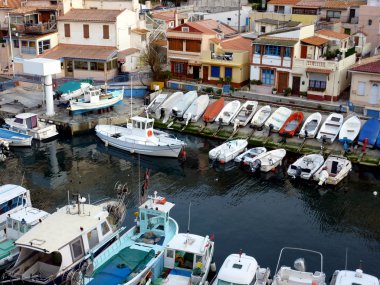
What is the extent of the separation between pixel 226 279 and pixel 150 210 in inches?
237

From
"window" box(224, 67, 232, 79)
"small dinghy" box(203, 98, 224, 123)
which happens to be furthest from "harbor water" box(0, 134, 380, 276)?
"window" box(224, 67, 232, 79)

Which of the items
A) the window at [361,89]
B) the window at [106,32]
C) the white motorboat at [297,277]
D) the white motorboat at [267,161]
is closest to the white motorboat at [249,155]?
the white motorboat at [267,161]

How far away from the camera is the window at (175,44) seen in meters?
56.7

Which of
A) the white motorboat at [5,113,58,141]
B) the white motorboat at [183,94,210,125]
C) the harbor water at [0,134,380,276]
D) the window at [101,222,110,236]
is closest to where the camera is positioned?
the window at [101,222,110,236]

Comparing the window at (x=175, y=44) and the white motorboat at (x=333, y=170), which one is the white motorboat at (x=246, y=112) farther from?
the window at (x=175, y=44)

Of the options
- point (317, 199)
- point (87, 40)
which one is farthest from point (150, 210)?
point (87, 40)

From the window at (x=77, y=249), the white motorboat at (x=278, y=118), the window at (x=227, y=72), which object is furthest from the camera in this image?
the window at (x=227, y=72)

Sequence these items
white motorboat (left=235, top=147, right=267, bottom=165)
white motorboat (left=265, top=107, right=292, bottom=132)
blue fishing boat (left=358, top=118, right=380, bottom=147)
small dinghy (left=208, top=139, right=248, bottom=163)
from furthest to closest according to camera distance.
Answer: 1. white motorboat (left=265, top=107, right=292, bottom=132)
2. blue fishing boat (left=358, top=118, right=380, bottom=147)
3. small dinghy (left=208, top=139, right=248, bottom=163)
4. white motorboat (left=235, top=147, right=267, bottom=165)

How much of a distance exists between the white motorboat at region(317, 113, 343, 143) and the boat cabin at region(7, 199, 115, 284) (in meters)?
22.3

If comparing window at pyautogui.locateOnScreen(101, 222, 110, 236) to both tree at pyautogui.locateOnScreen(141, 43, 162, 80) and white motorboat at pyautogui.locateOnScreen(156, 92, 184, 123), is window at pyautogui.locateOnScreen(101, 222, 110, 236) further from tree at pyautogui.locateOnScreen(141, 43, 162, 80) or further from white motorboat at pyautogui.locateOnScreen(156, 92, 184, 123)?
tree at pyautogui.locateOnScreen(141, 43, 162, 80)

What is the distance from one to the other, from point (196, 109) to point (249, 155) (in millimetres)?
9366

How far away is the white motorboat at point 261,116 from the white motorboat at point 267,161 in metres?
4.91

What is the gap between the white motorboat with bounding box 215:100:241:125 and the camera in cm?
4684

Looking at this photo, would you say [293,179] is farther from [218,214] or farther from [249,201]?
[218,214]
